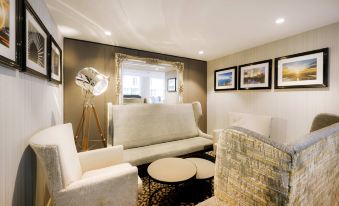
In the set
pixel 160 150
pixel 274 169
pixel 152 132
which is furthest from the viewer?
pixel 152 132

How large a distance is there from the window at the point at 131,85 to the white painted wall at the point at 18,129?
1838 mm

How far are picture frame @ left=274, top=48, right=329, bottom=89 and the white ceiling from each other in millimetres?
409

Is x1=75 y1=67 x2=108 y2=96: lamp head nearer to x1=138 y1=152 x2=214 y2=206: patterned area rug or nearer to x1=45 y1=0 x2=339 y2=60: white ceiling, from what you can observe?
x1=45 y1=0 x2=339 y2=60: white ceiling

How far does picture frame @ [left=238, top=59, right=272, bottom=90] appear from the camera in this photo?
119 inches

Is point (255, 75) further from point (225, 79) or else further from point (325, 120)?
point (325, 120)

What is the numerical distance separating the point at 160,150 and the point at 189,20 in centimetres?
196

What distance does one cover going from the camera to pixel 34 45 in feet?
4.80

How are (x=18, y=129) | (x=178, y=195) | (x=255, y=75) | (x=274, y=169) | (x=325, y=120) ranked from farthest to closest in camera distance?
(x=255, y=75) < (x=178, y=195) < (x=325, y=120) < (x=18, y=129) < (x=274, y=169)

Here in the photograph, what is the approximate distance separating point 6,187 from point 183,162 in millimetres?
1577

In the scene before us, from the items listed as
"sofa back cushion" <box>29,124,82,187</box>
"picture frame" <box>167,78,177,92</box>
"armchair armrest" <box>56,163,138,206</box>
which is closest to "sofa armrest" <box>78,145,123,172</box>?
"sofa back cushion" <box>29,124,82,187</box>

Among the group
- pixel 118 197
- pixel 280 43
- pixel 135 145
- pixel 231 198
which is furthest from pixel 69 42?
pixel 280 43

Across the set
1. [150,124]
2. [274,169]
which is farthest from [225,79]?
[274,169]

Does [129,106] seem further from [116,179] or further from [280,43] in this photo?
[280,43]

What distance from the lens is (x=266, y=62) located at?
10.00 feet
